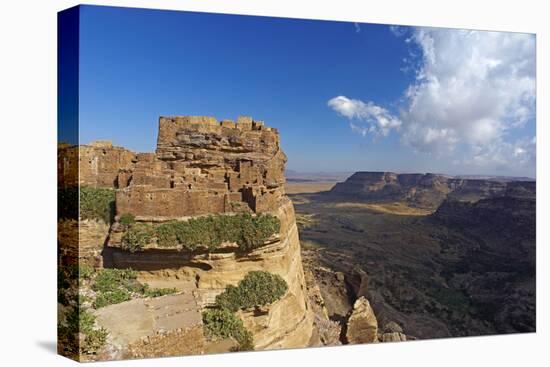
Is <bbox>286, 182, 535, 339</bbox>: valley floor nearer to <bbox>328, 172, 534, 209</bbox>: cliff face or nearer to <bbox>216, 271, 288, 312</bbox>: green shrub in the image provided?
<bbox>328, 172, 534, 209</bbox>: cliff face

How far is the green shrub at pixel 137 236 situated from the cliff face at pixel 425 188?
1154cm

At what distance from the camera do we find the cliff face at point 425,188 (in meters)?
22.5

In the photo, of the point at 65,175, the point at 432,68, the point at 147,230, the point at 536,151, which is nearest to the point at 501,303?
the point at 536,151

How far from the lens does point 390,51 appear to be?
16.9 m

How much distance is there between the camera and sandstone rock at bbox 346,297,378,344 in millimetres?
17266

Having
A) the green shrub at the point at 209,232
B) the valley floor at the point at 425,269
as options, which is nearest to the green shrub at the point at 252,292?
the green shrub at the point at 209,232

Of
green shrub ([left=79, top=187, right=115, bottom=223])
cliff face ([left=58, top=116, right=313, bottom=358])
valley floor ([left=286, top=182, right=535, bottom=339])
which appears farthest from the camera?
valley floor ([left=286, top=182, right=535, bottom=339])

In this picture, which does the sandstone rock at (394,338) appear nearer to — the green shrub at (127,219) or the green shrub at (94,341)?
the green shrub at (127,219)

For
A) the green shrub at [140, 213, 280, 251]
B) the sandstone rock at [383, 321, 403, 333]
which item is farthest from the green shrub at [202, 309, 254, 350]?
the sandstone rock at [383, 321, 403, 333]

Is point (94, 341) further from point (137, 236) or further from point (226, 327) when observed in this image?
point (226, 327)

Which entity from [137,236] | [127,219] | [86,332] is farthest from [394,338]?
[86,332]

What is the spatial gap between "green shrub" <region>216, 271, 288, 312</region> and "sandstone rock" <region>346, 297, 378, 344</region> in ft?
11.2

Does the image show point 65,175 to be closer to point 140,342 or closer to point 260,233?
point 140,342

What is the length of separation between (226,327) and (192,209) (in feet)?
9.29
